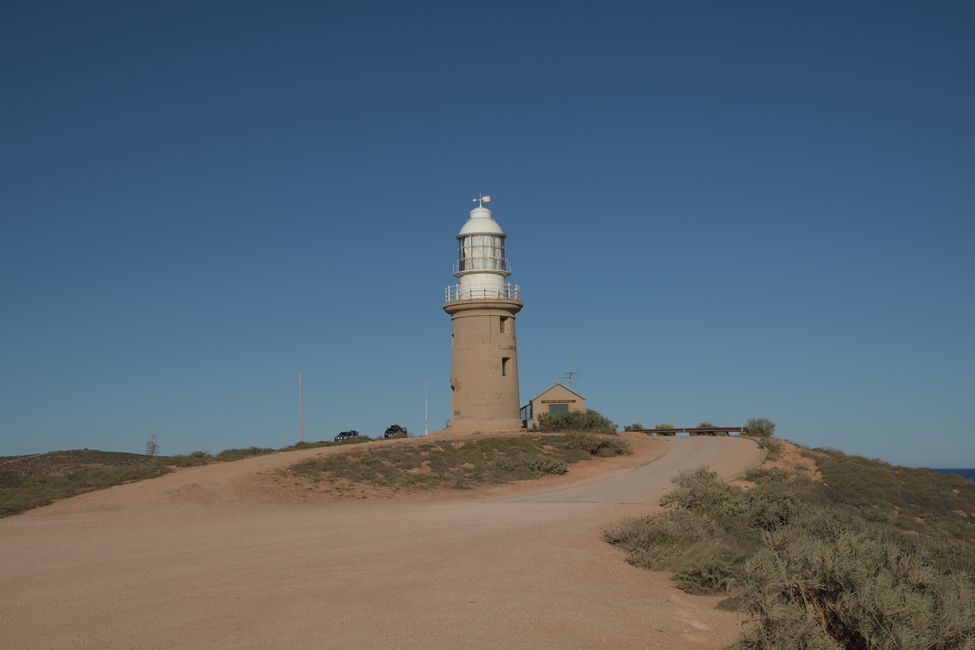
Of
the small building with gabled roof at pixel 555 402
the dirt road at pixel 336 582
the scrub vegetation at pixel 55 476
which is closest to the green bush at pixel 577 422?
the small building with gabled roof at pixel 555 402

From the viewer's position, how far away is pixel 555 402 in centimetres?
5047

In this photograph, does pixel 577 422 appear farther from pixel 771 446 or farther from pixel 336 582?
pixel 336 582

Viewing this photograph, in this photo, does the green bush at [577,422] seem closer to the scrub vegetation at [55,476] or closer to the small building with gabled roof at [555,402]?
the small building with gabled roof at [555,402]

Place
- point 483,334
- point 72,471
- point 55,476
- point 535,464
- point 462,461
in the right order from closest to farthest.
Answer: point 55,476, point 535,464, point 462,461, point 72,471, point 483,334

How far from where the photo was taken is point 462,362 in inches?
1693

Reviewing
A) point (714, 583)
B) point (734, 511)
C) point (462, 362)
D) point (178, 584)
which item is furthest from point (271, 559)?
point (462, 362)

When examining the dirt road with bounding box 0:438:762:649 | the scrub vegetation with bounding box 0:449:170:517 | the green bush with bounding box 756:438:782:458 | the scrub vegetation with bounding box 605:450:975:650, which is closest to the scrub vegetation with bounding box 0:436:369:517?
the scrub vegetation with bounding box 0:449:170:517

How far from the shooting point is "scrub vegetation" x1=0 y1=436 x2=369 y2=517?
23.7 meters

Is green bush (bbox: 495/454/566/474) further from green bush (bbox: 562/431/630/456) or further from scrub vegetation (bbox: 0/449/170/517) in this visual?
scrub vegetation (bbox: 0/449/170/517)

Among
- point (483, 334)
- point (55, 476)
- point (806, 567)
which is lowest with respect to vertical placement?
point (806, 567)

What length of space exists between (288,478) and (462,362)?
55.8ft

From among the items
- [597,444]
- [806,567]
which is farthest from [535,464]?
[806,567]

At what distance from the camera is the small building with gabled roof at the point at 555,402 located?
50188mm

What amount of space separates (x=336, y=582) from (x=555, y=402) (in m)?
39.4
